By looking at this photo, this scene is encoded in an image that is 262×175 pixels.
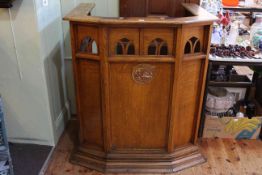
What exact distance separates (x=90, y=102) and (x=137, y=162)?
0.60 metres

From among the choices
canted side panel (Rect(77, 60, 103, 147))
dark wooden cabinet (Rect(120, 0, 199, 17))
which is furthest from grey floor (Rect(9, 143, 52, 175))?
dark wooden cabinet (Rect(120, 0, 199, 17))

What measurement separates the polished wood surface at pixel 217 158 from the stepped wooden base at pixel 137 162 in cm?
5

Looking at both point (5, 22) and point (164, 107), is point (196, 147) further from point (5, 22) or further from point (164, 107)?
point (5, 22)

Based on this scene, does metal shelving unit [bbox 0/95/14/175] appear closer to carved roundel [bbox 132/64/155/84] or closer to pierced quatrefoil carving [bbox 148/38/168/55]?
carved roundel [bbox 132/64/155/84]

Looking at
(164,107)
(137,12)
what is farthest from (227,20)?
(164,107)

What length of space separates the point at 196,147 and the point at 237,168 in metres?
0.35

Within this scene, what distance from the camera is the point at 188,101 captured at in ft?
Result: 6.71

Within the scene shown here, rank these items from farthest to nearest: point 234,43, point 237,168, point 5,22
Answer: point 234,43 < point 237,168 < point 5,22

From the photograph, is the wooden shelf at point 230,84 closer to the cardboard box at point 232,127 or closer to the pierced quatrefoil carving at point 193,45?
the cardboard box at point 232,127

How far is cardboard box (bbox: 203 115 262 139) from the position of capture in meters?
2.38

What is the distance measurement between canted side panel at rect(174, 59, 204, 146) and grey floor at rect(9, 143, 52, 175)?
1102 mm

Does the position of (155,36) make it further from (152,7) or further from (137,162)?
(137,162)

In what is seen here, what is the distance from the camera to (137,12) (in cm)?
246

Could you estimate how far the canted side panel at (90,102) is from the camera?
75.2 inches
